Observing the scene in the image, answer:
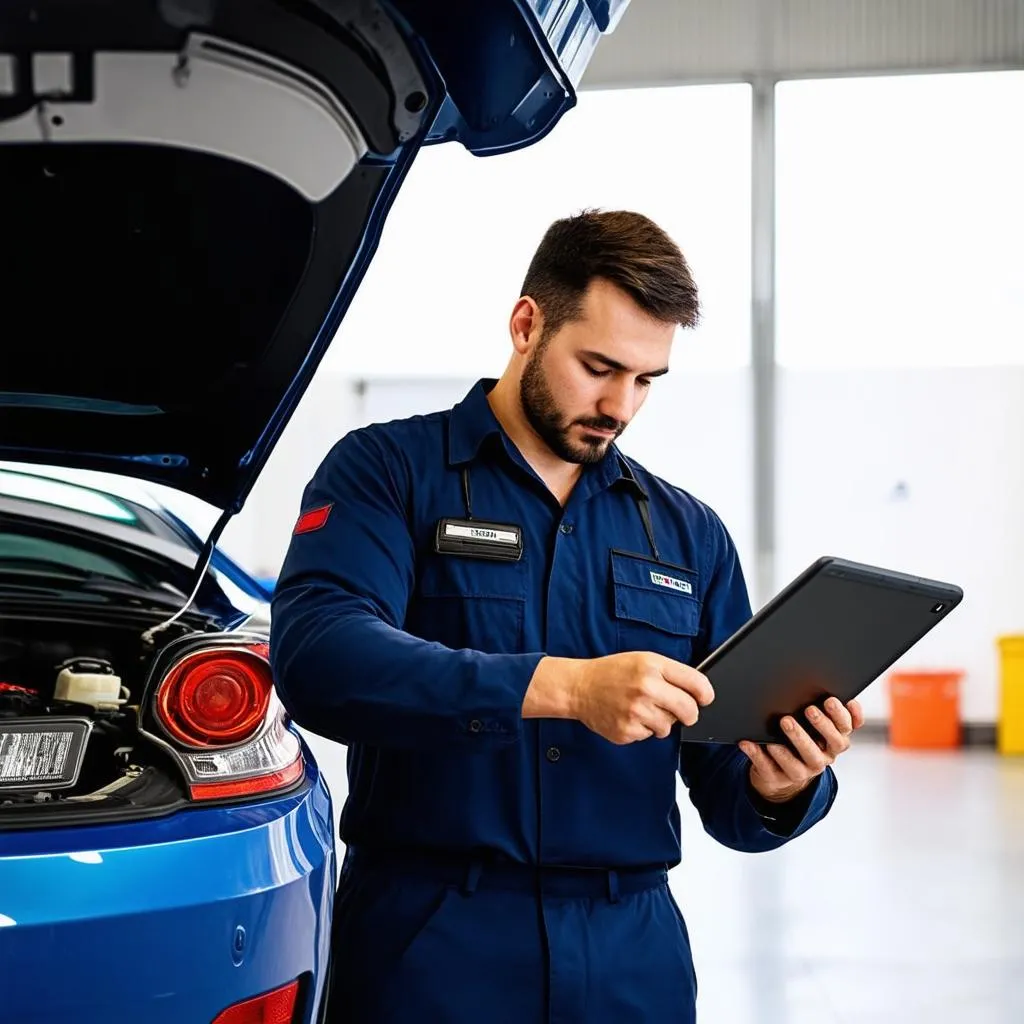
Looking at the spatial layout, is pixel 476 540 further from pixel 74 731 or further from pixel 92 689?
pixel 92 689

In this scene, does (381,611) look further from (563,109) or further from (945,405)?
(945,405)

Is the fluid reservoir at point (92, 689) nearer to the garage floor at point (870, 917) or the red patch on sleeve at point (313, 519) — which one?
the red patch on sleeve at point (313, 519)

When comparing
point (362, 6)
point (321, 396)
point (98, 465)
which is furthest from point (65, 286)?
point (321, 396)

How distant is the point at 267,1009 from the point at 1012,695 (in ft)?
20.4

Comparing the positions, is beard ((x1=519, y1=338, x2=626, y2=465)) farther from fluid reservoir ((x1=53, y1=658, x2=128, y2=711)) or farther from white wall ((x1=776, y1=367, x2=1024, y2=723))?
white wall ((x1=776, y1=367, x2=1024, y2=723))

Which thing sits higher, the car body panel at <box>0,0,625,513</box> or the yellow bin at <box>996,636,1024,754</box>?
the car body panel at <box>0,0,625,513</box>

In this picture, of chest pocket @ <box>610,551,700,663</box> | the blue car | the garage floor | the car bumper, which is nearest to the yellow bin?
the garage floor

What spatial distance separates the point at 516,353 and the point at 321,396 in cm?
642

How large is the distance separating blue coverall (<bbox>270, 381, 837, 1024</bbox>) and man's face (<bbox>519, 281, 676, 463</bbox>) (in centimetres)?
5

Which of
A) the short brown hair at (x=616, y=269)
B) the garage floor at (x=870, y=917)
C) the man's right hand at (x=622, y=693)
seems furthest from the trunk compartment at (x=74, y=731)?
the garage floor at (x=870, y=917)

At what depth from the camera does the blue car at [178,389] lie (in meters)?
1.24

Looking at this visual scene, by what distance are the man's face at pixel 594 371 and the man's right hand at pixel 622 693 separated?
13.5 inches

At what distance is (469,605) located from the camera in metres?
1.38

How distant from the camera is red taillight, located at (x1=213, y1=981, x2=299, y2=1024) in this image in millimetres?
1318
